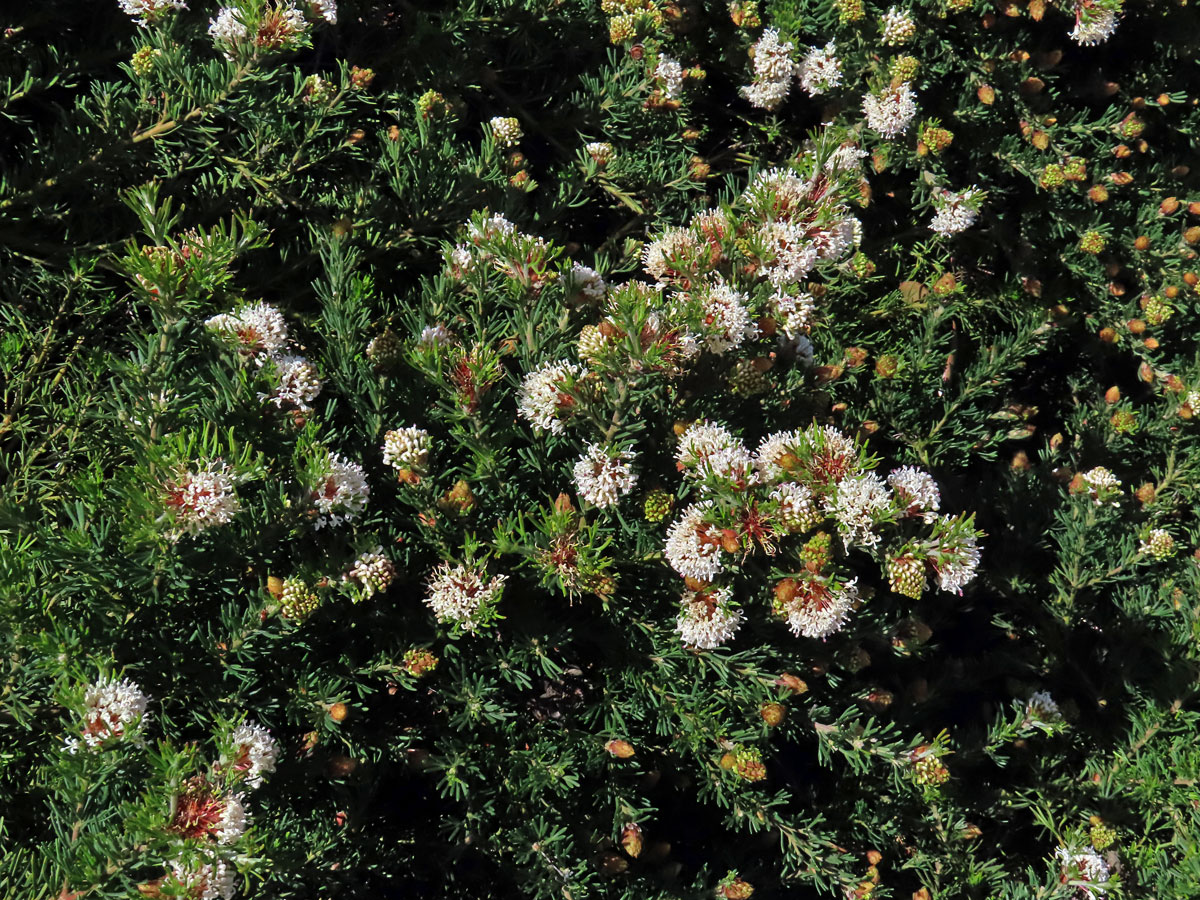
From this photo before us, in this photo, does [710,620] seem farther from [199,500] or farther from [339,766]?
[199,500]

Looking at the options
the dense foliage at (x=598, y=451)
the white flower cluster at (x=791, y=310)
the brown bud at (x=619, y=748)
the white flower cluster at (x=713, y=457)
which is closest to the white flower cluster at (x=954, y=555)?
the dense foliage at (x=598, y=451)

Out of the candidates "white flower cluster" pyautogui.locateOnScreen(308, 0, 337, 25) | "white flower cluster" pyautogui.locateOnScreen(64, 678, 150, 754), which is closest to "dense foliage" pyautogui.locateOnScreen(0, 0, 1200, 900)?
"white flower cluster" pyautogui.locateOnScreen(64, 678, 150, 754)

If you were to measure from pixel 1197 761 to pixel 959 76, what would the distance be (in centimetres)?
215

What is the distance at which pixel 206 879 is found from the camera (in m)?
1.37

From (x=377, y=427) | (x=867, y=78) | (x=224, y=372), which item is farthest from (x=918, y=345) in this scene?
(x=224, y=372)

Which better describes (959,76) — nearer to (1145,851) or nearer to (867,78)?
(867,78)

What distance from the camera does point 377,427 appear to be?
1.92 meters

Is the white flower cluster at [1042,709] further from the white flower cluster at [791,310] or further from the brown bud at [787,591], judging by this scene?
the white flower cluster at [791,310]

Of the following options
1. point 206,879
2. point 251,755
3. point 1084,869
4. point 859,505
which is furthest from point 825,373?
point 206,879

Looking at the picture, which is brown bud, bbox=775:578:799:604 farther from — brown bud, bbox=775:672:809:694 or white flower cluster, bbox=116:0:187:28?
white flower cluster, bbox=116:0:187:28

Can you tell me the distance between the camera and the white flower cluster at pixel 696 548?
1.73 m

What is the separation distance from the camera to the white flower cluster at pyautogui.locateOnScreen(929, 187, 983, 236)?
2.72m

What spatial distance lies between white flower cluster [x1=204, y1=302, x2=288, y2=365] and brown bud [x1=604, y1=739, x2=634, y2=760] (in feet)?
3.53

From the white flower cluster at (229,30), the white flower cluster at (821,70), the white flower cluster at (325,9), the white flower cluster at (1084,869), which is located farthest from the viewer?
the white flower cluster at (821,70)
